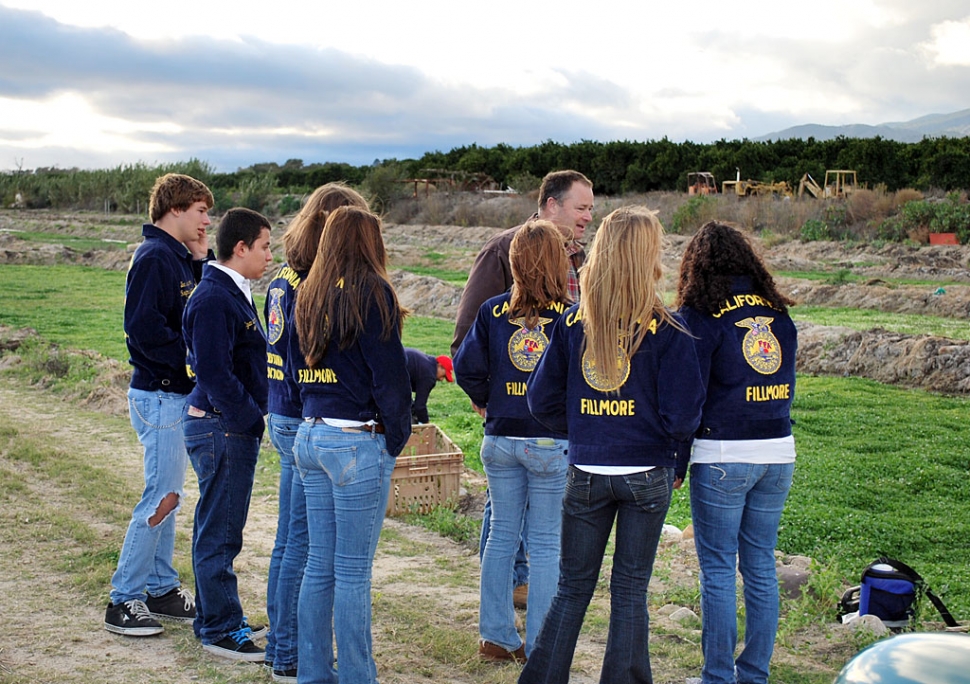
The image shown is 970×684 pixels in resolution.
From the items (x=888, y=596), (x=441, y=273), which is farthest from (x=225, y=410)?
(x=441, y=273)

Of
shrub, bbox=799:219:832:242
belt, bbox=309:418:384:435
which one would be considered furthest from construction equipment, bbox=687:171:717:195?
belt, bbox=309:418:384:435

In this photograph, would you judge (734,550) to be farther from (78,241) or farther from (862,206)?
(78,241)

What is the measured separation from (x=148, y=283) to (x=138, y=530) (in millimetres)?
1270

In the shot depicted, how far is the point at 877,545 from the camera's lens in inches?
260

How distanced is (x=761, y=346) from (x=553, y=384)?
34.9 inches

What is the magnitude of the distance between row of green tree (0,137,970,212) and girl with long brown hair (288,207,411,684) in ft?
88.5

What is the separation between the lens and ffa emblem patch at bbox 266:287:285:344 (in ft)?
13.8

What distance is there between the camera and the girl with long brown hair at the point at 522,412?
422 cm

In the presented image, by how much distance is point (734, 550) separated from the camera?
3.95 metres

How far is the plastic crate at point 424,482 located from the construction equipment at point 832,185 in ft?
108

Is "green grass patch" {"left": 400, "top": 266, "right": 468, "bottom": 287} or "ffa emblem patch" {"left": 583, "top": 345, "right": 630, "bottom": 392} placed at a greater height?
"ffa emblem patch" {"left": 583, "top": 345, "right": 630, "bottom": 392}

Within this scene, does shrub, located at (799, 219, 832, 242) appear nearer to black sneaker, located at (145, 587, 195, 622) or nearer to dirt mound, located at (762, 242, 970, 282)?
dirt mound, located at (762, 242, 970, 282)

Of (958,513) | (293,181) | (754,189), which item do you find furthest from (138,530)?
(293,181)

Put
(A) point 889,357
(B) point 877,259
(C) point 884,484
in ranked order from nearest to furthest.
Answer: (C) point 884,484 < (A) point 889,357 < (B) point 877,259
